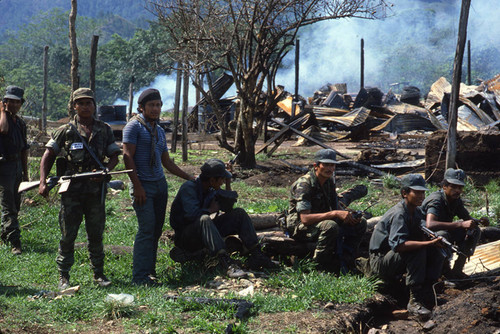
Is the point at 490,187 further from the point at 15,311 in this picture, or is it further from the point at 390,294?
the point at 15,311

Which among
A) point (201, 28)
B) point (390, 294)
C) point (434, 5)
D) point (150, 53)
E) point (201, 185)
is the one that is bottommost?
point (390, 294)

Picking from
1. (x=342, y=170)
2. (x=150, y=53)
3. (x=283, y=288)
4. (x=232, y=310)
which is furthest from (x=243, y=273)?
(x=150, y=53)

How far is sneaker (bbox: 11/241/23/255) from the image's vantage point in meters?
6.74

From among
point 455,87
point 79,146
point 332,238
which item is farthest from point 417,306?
point 455,87

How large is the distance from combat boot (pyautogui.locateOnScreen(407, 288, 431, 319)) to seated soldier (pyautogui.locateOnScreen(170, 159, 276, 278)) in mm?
1477

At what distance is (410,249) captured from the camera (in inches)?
207

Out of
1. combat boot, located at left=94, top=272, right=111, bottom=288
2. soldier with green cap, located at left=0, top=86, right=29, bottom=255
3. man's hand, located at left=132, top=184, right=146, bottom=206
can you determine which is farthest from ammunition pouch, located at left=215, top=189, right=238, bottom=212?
soldier with green cap, located at left=0, top=86, right=29, bottom=255

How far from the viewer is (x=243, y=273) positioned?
5.52 metres

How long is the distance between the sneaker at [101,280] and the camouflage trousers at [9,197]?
181 centimetres

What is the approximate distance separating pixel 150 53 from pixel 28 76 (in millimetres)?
13733

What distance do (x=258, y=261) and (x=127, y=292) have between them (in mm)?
1460

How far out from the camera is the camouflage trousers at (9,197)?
6719mm

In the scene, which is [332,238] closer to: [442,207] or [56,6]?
[442,207]

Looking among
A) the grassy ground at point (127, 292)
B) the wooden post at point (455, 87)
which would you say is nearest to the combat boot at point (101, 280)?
the grassy ground at point (127, 292)
